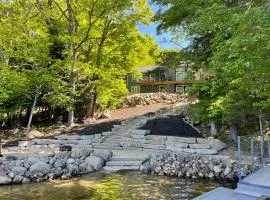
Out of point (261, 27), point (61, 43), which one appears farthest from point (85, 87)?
point (261, 27)

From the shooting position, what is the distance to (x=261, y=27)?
17.7 feet

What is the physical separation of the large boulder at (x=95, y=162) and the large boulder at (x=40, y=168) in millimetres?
1366

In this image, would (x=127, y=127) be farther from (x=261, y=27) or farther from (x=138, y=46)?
(x=261, y=27)

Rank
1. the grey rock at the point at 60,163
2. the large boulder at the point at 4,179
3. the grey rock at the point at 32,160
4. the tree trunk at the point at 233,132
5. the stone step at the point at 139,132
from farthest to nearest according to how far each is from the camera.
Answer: the stone step at the point at 139,132
the tree trunk at the point at 233,132
the grey rock at the point at 32,160
the grey rock at the point at 60,163
the large boulder at the point at 4,179

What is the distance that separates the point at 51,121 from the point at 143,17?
804 centimetres

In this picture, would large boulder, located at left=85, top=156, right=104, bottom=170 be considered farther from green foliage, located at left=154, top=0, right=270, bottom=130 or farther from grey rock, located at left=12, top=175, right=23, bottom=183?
green foliage, located at left=154, top=0, right=270, bottom=130

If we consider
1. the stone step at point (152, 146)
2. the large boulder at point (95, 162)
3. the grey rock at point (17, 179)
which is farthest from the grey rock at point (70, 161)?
the stone step at point (152, 146)

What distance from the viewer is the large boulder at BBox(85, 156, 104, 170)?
11592 millimetres

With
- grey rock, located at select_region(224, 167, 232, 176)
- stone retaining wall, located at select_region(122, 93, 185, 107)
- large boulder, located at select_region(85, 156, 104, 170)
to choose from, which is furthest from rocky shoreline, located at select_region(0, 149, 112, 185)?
stone retaining wall, located at select_region(122, 93, 185, 107)

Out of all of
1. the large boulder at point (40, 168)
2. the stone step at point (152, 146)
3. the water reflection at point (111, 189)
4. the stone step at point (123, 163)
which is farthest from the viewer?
the stone step at point (152, 146)

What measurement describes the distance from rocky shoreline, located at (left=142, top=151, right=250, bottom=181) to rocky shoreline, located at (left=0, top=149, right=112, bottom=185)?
1.77m

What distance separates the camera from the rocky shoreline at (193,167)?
10.5m

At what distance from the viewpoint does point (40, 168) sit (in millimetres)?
10773

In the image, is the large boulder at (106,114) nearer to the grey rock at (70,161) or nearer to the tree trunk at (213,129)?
the tree trunk at (213,129)
